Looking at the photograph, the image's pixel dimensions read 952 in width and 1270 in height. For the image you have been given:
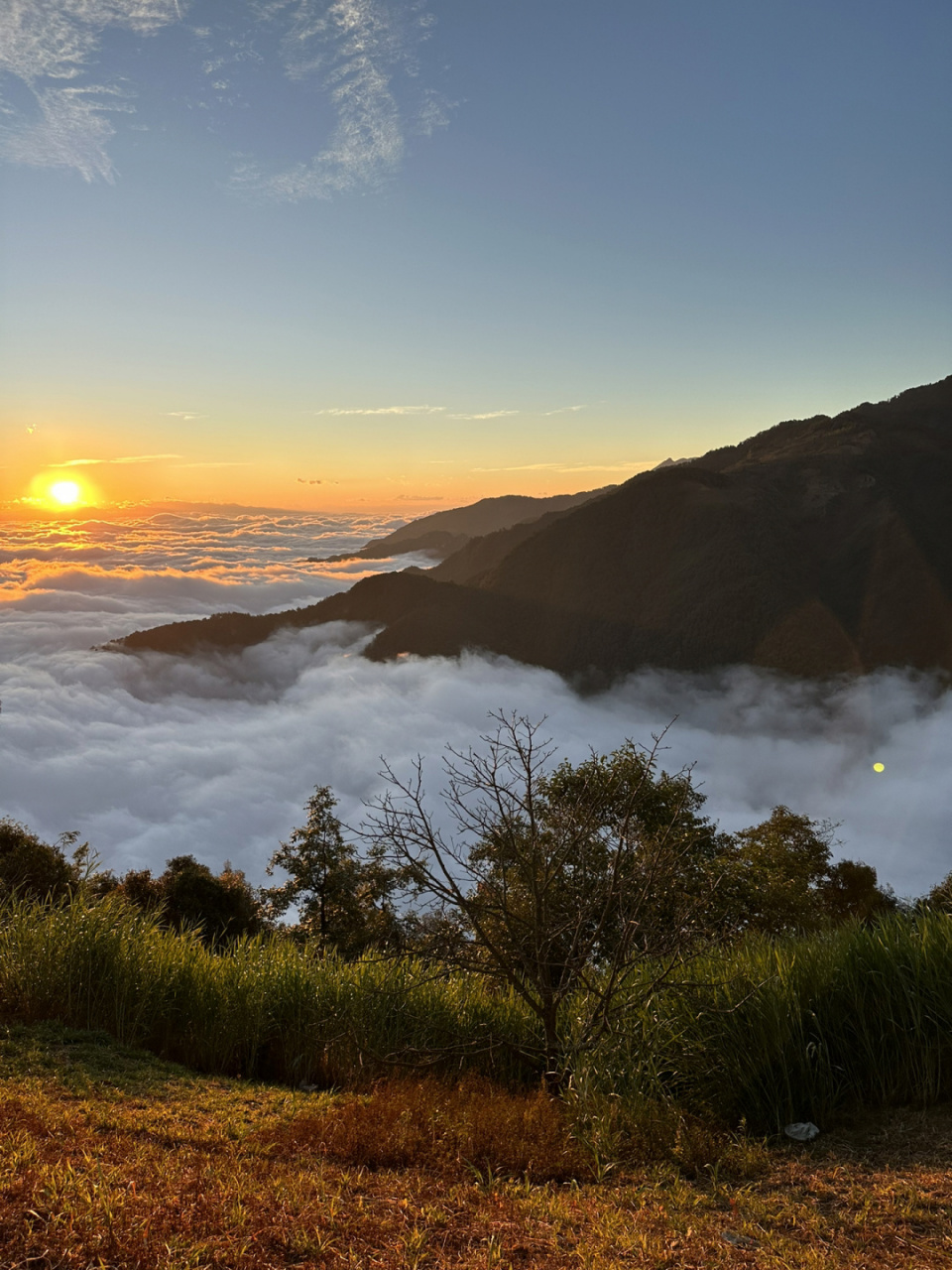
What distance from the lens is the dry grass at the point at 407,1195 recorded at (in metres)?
4.34

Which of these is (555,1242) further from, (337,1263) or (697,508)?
(697,508)

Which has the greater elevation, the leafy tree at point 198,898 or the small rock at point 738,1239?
the small rock at point 738,1239

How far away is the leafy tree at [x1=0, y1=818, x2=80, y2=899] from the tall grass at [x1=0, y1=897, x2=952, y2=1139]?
16.0 metres

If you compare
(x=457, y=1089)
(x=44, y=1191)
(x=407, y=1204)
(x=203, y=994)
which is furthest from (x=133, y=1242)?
(x=203, y=994)

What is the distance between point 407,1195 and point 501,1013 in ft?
15.6

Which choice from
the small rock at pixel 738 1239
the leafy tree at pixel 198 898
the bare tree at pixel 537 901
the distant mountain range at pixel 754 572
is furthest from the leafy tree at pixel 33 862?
the distant mountain range at pixel 754 572

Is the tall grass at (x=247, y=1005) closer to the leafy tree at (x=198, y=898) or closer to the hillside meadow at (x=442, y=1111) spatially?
the hillside meadow at (x=442, y=1111)

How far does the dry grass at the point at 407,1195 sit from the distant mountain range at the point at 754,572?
170 m

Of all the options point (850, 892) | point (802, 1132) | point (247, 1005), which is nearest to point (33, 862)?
point (247, 1005)

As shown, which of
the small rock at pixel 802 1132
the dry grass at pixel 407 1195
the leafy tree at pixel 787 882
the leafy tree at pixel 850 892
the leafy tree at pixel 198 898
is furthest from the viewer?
the leafy tree at pixel 850 892

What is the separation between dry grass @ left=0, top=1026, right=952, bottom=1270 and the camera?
4344 millimetres

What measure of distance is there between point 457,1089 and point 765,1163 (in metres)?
3.48

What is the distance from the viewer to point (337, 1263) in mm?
4234

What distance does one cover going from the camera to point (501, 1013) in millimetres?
9836
